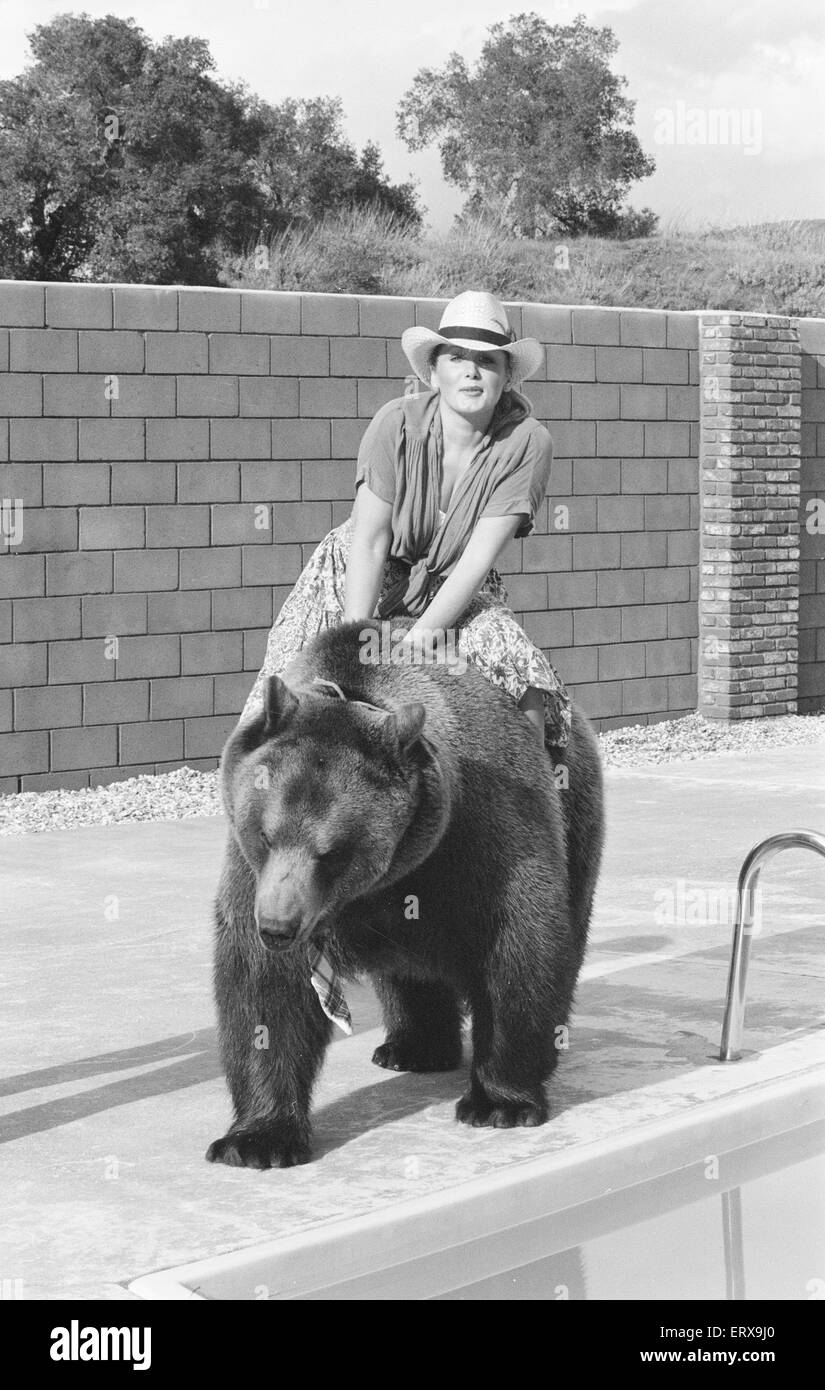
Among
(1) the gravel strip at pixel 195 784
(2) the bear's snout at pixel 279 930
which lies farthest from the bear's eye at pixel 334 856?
(1) the gravel strip at pixel 195 784

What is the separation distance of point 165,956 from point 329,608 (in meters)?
2.20

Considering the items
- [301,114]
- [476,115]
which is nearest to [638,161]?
[476,115]

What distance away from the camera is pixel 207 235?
39625 mm

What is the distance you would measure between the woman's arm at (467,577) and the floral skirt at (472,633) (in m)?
0.12

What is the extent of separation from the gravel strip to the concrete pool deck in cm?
40

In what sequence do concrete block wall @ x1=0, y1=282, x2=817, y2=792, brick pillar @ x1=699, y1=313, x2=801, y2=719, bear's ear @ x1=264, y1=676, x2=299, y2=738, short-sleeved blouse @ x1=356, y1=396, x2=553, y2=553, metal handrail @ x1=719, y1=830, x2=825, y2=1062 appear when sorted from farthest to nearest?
1. brick pillar @ x1=699, y1=313, x2=801, y2=719
2. concrete block wall @ x1=0, y1=282, x2=817, y2=792
3. metal handrail @ x1=719, y1=830, x2=825, y2=1062
4. short-sleeved blouse @ x1=356, y1=396, x2=553, y2=553
5. bear's ear @ x1=264, y1=676, x2=299, y2=738

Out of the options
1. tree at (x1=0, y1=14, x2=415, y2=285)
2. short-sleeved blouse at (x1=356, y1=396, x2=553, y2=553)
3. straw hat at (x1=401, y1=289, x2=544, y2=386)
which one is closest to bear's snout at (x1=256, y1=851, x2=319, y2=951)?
short-sleeved blouse at (x1=356, y1=396, x2=553, y2=553)

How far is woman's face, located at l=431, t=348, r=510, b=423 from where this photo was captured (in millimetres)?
5109

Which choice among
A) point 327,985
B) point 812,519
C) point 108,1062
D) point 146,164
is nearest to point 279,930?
point 327,985

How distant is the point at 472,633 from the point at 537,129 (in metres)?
47.5

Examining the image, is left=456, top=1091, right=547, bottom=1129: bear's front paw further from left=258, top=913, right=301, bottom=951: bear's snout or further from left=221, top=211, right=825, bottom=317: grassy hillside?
left=221, top=211, right=825, bottom=317: grassy hillside

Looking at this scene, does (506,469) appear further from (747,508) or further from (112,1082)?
(747,508)

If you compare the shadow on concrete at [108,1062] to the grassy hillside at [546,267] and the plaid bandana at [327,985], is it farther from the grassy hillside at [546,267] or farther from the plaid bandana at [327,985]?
the grassy hillside at [546,267]
